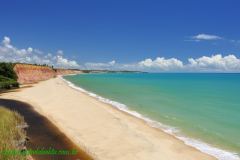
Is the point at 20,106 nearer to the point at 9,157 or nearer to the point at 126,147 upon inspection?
the point at 126,147

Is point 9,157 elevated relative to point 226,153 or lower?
elevated

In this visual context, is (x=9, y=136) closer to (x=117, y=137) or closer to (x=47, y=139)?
(x=47, y=139)

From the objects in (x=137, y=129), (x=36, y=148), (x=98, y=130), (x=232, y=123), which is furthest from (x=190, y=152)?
(x=232, y=123)

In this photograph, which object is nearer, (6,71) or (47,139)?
(47,139)

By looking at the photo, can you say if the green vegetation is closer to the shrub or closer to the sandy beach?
the shrub

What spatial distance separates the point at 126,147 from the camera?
16141 mm

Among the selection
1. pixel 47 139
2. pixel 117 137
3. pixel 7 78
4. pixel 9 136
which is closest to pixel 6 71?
pixel 7 78

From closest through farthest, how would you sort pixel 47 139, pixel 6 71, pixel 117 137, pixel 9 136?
pixel 9 136
pixel 47 139
pixel 117 137
pixel 6 71

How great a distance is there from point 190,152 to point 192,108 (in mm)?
17931

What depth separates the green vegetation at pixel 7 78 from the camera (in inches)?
2001

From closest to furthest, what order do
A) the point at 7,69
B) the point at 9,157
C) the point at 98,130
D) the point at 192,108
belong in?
1. the point at 9,157
2. the point at 98,130
3. the point at 192,108
4. the point at 7,69

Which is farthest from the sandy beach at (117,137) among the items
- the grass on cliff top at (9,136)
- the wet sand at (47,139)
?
the grass on cliff top at (9,136)

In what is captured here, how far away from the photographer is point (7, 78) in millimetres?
54875

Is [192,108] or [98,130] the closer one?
[98,130]
